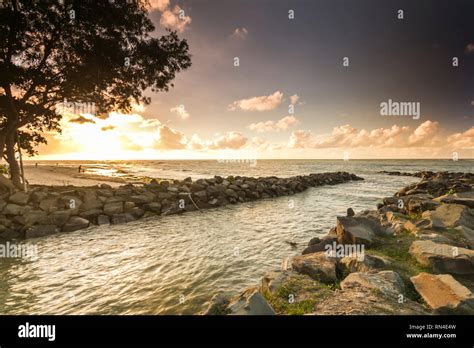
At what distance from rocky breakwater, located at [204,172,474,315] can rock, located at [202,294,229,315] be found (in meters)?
0.02

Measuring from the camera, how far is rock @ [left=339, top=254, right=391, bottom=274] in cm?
533

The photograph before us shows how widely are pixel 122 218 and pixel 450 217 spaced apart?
1455 cm

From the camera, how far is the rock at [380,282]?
4.22 metres

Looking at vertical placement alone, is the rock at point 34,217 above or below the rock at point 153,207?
above

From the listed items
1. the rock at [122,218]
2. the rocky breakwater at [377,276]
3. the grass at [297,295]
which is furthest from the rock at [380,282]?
the rock at [122,218]

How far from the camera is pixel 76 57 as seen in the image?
1363cm

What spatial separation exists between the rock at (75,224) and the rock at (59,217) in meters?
0.19

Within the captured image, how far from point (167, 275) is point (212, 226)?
5523 mm

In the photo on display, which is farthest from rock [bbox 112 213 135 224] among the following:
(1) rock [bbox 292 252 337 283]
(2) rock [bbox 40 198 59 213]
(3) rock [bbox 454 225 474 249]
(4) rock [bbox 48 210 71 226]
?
(3) rock [bbox 454 225 474 249]

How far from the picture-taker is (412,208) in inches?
424

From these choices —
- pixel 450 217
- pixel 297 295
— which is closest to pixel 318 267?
pixel 297 295

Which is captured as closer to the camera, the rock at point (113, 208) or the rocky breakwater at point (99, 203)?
the rocky breakwater at point (99, 203)

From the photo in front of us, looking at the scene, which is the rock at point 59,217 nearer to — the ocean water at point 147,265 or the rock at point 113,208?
the ocean water at point 147,265

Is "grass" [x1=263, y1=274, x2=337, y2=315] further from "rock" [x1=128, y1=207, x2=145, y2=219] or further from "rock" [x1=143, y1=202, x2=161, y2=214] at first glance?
"rock" [x1=143, y1=202, x2=161, y2=214]
